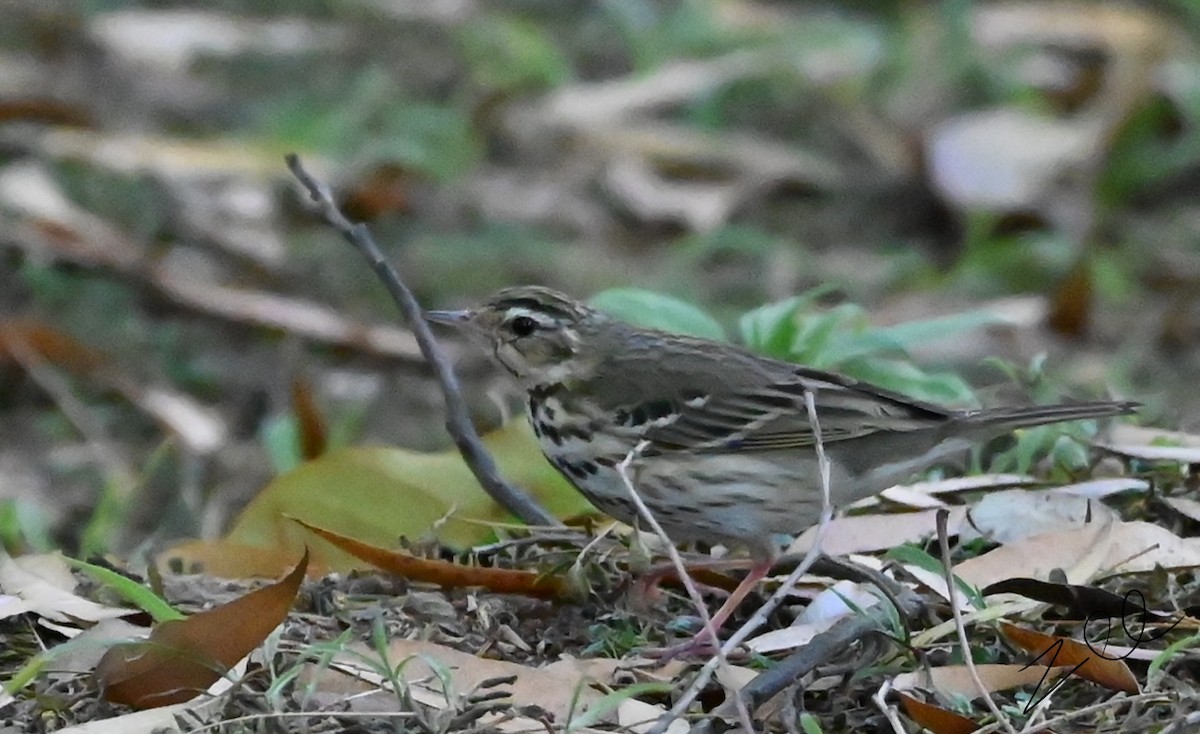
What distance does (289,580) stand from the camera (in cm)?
370

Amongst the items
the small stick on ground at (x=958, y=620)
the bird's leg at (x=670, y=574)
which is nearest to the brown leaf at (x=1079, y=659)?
the small stick on ground at (x=958, y=620)

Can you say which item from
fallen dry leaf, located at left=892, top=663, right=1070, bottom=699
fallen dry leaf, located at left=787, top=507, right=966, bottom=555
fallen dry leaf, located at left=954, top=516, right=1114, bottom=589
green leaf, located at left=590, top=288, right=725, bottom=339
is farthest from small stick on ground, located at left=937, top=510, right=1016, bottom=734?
green leaf, located at left=590, top=288, right=725, bottom=339

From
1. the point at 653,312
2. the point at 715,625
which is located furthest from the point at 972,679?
the point at 653,312

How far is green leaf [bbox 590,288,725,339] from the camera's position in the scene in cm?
562

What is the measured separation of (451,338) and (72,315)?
1.68 meters

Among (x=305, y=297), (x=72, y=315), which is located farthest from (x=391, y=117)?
(x=72, y=315)

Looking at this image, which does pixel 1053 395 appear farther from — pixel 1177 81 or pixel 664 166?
pixel 1177 81

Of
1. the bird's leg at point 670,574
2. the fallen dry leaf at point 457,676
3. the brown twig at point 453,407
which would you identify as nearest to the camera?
the fallen dry leaf at point 457,676

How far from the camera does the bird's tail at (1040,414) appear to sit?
4.61 m

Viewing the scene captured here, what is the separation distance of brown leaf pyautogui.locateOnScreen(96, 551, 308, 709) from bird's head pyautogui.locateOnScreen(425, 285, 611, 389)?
1.54 metres

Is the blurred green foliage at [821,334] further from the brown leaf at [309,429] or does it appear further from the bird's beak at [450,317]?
the brown leaf at [309,429]

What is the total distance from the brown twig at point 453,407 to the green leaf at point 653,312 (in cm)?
89

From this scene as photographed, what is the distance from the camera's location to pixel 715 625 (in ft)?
13.7

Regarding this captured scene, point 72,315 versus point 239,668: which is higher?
point 239,668
